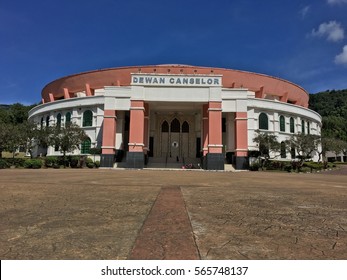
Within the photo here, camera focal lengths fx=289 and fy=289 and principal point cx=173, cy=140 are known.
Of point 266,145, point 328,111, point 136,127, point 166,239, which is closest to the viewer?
point 166,239

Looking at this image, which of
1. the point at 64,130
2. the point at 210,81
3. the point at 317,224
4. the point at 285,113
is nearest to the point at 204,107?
the point at 210,81

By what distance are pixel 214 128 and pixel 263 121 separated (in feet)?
33.8

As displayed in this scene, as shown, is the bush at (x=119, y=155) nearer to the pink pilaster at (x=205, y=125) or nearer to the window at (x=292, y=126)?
the pink pilaster at (x=205, y=125)

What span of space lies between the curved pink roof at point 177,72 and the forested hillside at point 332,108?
23.0 meters

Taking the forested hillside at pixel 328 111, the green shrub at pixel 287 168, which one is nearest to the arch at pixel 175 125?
the green shrub at pixel 287 168

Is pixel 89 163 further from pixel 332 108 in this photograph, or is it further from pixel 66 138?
pixel 332 108

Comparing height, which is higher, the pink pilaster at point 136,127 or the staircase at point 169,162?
the pink pilaster at point 136,127

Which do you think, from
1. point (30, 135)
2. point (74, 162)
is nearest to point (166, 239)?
point (74, 162)

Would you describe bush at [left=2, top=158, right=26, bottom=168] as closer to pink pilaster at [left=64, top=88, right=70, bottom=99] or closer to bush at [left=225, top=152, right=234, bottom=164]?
pink pilaster at [left=64, top=88, right=70, bottom=99]

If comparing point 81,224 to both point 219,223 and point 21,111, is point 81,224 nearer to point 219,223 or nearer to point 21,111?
point 219,223

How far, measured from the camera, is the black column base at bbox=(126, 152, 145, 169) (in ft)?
87.7

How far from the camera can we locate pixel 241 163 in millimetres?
28016

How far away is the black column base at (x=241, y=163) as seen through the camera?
2789 cm

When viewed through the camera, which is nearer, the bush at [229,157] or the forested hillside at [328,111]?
the bush at [229,157]
